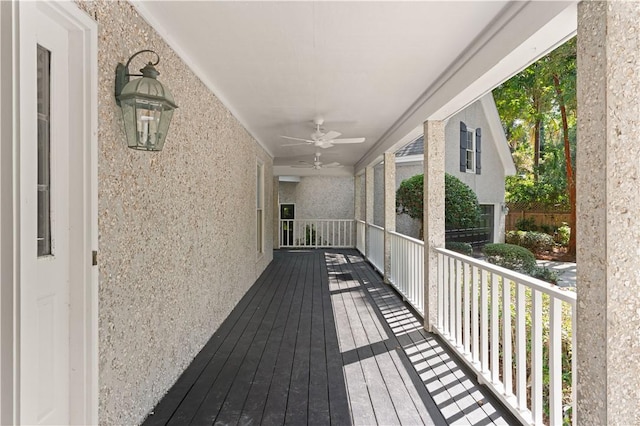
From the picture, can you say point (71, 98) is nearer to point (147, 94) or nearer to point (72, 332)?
point (147, 94)

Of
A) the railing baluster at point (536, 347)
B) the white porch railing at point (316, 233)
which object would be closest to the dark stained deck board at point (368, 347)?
the railing baluster at point (536, 347)

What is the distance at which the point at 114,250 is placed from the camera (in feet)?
6.11

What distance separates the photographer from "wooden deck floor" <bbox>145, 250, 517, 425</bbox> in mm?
2307

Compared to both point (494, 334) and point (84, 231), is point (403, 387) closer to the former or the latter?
point (494, 334)

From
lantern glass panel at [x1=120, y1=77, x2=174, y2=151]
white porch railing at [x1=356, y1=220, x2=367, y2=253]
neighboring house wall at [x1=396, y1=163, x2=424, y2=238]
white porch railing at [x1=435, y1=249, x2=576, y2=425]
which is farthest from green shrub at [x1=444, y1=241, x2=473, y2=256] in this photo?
lantern glass panel at [x1=120, y1=77, x2=174, y2=151]

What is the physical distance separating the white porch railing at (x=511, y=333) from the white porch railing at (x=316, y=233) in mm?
7657

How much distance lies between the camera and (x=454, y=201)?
8258mm

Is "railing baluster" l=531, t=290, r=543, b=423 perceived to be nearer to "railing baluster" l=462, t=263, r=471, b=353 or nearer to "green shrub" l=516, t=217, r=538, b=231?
"railing baluster" l=462, t=263, r=471, b=353

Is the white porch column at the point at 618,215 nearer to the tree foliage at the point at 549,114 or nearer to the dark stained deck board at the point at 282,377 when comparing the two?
the dark stained deck board at the point at 282,377

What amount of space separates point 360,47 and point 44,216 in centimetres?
232

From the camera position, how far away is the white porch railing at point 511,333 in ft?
6.32

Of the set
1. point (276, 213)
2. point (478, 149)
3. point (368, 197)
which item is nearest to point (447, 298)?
point (368, 197)

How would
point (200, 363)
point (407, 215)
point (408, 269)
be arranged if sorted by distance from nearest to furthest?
1. point (200, 363)
2. point (408, 269)
3. point (407, 215)

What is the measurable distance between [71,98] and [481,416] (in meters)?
2.99
